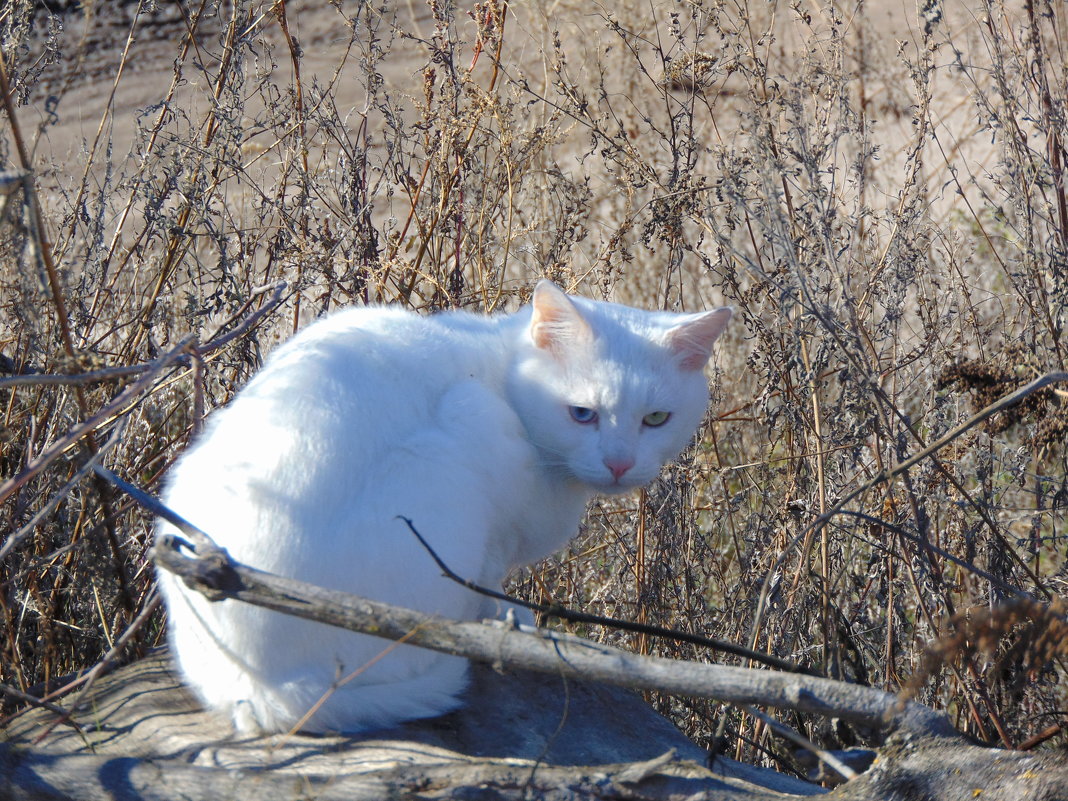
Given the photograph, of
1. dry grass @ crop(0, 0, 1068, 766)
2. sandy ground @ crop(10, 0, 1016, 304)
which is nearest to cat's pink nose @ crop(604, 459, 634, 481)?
dry grass @ crop(0, 0, 1068, 766)

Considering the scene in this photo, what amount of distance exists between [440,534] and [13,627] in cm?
127

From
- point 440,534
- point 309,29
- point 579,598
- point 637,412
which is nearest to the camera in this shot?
point 440,534

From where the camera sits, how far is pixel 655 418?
238cm

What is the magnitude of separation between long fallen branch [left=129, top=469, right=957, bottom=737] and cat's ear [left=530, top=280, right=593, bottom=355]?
91 cm

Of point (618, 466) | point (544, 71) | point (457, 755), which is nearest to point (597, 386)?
point (618, 466)

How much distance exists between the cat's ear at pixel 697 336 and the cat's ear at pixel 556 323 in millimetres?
216

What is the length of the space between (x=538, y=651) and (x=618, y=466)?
847 millimetres

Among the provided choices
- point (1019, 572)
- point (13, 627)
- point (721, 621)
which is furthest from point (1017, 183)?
point (13, 627)

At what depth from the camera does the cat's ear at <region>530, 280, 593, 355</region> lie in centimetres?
222

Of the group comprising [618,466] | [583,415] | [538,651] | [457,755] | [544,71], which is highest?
[544,71]

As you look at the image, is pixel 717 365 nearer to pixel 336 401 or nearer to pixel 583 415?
pixel 583 415

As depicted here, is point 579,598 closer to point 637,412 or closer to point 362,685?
point 637,412

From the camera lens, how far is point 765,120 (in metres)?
2.50

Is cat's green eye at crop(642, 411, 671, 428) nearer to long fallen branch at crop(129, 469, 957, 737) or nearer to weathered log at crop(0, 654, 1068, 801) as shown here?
weathered log at crop(0, 654, 1068, 801)
